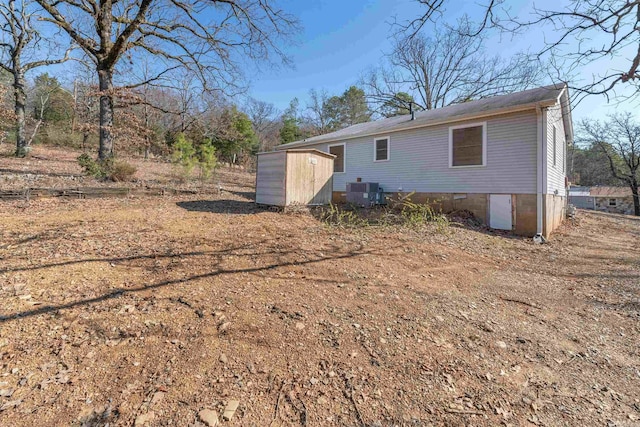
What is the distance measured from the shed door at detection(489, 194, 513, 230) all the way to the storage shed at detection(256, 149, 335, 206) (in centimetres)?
466

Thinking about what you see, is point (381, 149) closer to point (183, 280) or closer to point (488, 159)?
point (488, 159)

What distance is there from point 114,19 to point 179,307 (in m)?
11.4

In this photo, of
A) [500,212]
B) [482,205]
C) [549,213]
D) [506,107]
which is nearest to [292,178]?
[482,205]

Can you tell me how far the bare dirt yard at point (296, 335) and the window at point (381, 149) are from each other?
652 centimetres

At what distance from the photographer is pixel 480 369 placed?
2031mm

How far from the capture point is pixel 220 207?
7660 millimetres

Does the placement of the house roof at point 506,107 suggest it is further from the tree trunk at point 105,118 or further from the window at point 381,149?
the tree trunk at point 105,118

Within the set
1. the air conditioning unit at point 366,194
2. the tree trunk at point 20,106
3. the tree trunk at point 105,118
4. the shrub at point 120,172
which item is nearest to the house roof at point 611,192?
the air conditioning unit at point 366,194

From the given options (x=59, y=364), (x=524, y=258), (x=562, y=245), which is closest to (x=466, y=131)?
(x=562, y=245)

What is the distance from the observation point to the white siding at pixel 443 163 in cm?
744

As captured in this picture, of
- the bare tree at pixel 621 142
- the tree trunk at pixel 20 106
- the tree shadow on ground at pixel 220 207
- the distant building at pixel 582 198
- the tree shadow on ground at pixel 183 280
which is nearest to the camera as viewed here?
the tree shadow on ground at pixel 183 280

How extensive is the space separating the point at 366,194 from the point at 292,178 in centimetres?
356

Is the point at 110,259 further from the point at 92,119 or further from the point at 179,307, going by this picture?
the point at 92,119

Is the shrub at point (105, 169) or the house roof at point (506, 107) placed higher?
the house roof at point (506, 107)
